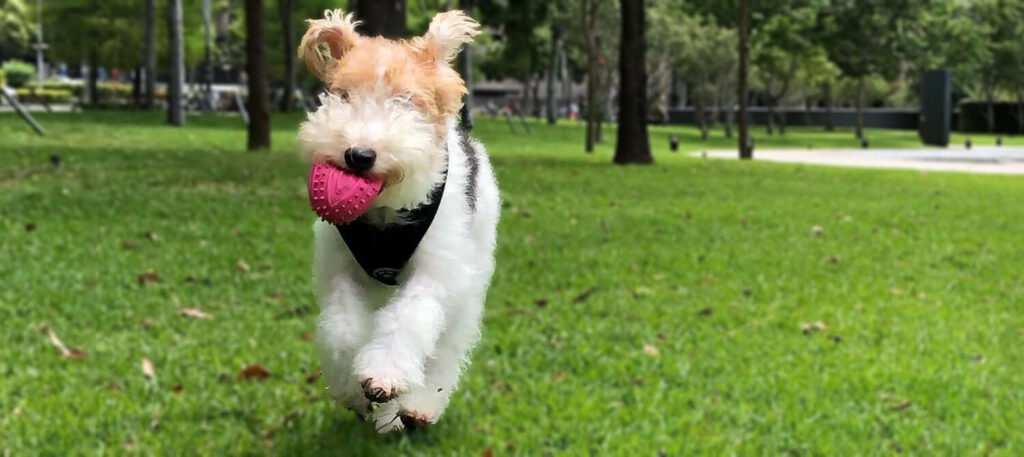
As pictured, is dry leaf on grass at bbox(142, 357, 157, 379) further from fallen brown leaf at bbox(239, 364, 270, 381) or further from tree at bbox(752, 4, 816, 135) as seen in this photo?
tree at bbox(752, 4, 816, 135)

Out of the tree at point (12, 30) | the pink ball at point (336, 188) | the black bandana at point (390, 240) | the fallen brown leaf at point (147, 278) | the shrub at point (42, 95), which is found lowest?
the fallen brown leaf at point (147, 278)

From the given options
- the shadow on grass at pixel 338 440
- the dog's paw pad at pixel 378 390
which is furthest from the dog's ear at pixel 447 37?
the shadow on grass at pixel 338 440

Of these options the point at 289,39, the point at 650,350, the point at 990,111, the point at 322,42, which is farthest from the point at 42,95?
the point at 990,111

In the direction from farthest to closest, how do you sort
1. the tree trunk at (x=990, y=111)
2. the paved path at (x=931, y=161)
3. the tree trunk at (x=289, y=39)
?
the tree trunk at (x=990, y=111)
the paved path at (x=931, y=161)
the tree trunk at (x=289, y=39)

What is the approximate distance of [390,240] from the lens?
2.46ft

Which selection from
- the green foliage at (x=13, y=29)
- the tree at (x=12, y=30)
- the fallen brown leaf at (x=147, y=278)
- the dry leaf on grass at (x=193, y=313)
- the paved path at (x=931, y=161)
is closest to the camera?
the dry leaf on grass at (x=193, y=313)

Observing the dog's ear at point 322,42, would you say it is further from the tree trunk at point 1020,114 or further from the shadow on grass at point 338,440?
the tree trunk at point 1020,114

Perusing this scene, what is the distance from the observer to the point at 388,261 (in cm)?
77

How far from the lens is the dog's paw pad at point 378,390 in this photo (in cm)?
68

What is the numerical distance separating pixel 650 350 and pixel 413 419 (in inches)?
483

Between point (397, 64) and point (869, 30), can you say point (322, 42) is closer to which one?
point (397, 64)

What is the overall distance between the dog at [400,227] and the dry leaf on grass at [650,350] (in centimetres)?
1205

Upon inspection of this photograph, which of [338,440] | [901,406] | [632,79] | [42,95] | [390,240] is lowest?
[901,406]

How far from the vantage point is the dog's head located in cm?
65
